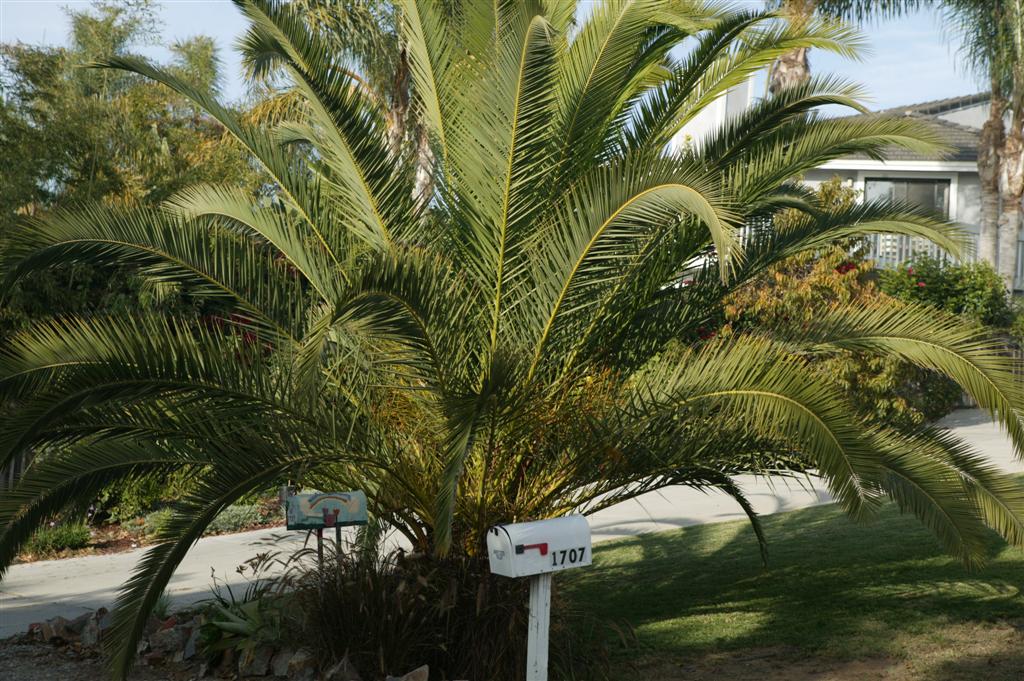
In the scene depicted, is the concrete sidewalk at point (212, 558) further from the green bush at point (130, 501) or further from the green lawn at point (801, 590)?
the green bush at point (130, 501)

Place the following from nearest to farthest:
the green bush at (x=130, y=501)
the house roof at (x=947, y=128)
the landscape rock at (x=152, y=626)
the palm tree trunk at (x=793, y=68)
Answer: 1. the landscape rock at (x=152, y=626)
2. the green bush at (x=130, y=501)
3. the palm tree trunk at (x=793, y=68)
4. the house roof at (x=947, y=128)

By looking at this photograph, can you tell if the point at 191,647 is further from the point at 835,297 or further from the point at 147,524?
the point at 835,297

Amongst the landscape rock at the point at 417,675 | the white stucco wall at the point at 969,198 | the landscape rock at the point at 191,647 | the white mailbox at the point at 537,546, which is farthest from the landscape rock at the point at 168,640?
the white stucco wall at the point at 969,198

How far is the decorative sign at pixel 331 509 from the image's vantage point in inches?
225

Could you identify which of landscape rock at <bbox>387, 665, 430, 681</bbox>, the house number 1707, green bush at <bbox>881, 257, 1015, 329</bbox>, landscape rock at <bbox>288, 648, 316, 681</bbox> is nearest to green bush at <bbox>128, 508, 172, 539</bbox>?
landscape rock at <bbox>288, 648, 316, 681</bbox>

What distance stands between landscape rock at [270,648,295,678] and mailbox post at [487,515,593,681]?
66.5 inches

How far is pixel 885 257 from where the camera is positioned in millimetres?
25969

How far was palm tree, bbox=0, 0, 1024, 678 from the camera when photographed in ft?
17.2

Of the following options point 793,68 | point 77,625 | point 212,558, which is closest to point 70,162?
point 212,558

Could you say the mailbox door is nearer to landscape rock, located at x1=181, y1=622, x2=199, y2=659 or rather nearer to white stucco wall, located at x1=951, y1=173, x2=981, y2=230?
landscape rock, located at x1=181, y1=622, x2=199, y2=659

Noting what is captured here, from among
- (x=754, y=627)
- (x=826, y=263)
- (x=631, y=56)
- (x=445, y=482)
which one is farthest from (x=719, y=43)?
(x=826, y=263)

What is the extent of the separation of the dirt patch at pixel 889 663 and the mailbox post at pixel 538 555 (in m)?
1.41

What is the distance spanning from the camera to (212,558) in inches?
394

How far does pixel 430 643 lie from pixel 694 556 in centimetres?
440
